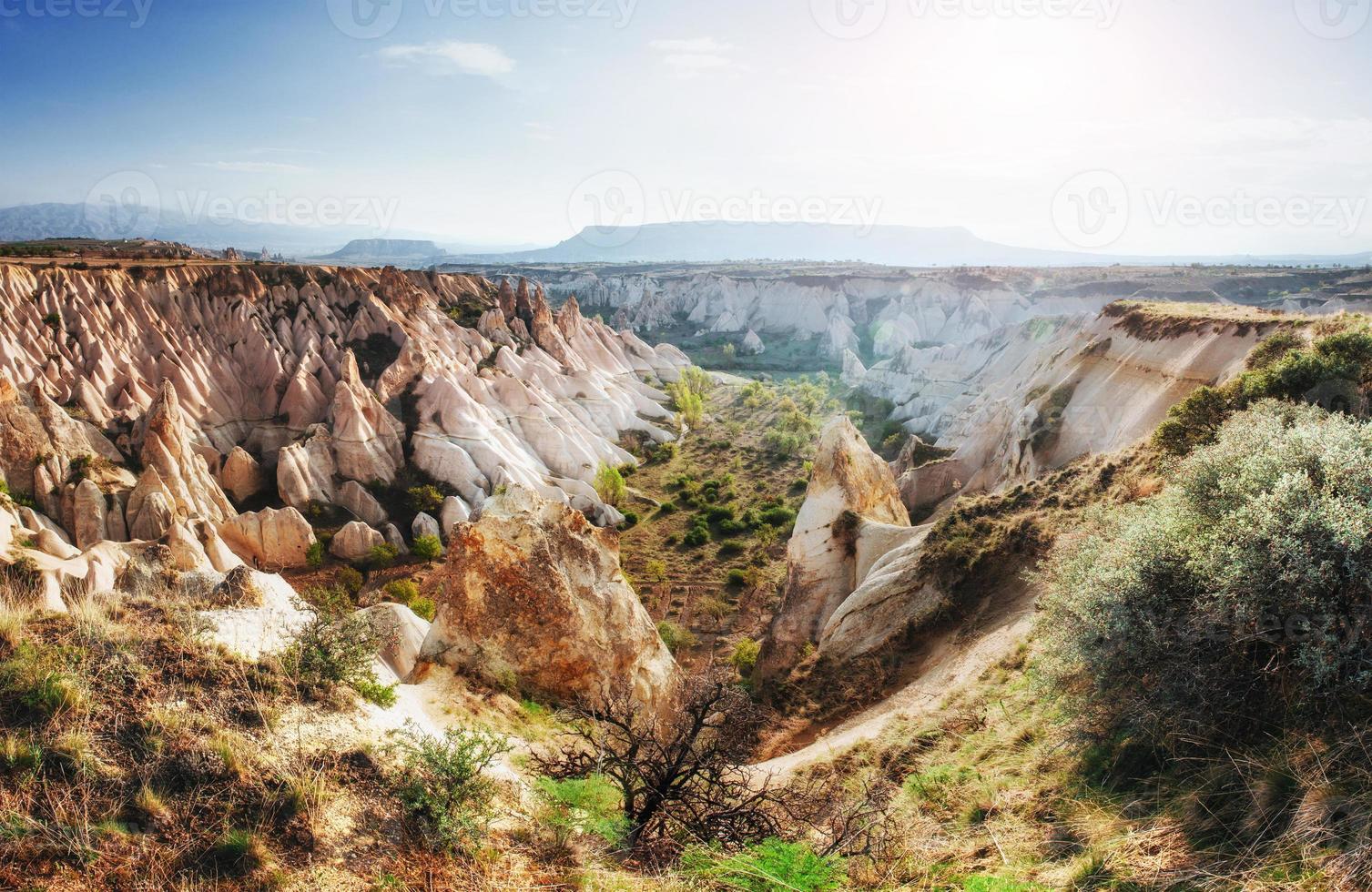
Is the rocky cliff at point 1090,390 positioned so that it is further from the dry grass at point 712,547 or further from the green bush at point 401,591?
the green bush at point 401,591

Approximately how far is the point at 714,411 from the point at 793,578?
36653 millimetres

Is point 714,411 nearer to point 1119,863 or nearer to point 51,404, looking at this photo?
point 51,404

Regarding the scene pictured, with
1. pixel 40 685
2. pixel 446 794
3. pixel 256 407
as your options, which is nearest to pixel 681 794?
pixel 446 794

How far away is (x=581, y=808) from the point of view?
6094 mm

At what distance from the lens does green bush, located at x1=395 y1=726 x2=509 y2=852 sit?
512cm

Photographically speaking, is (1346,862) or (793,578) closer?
(1346,862)

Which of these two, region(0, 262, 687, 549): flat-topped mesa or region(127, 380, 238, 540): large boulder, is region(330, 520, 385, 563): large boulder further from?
region(127, 380, 238, 540): large boulder

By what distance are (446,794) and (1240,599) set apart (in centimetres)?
684

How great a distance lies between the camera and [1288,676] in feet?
16.5

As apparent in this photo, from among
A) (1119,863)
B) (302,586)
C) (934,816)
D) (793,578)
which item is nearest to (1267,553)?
(1119,863)

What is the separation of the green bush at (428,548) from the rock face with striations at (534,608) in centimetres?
1443

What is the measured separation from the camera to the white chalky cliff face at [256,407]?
21156 millimetres

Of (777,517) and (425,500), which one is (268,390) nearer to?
(425,500)

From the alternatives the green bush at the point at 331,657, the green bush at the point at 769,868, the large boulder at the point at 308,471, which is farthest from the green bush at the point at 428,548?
the green bush at the point at 769,868
